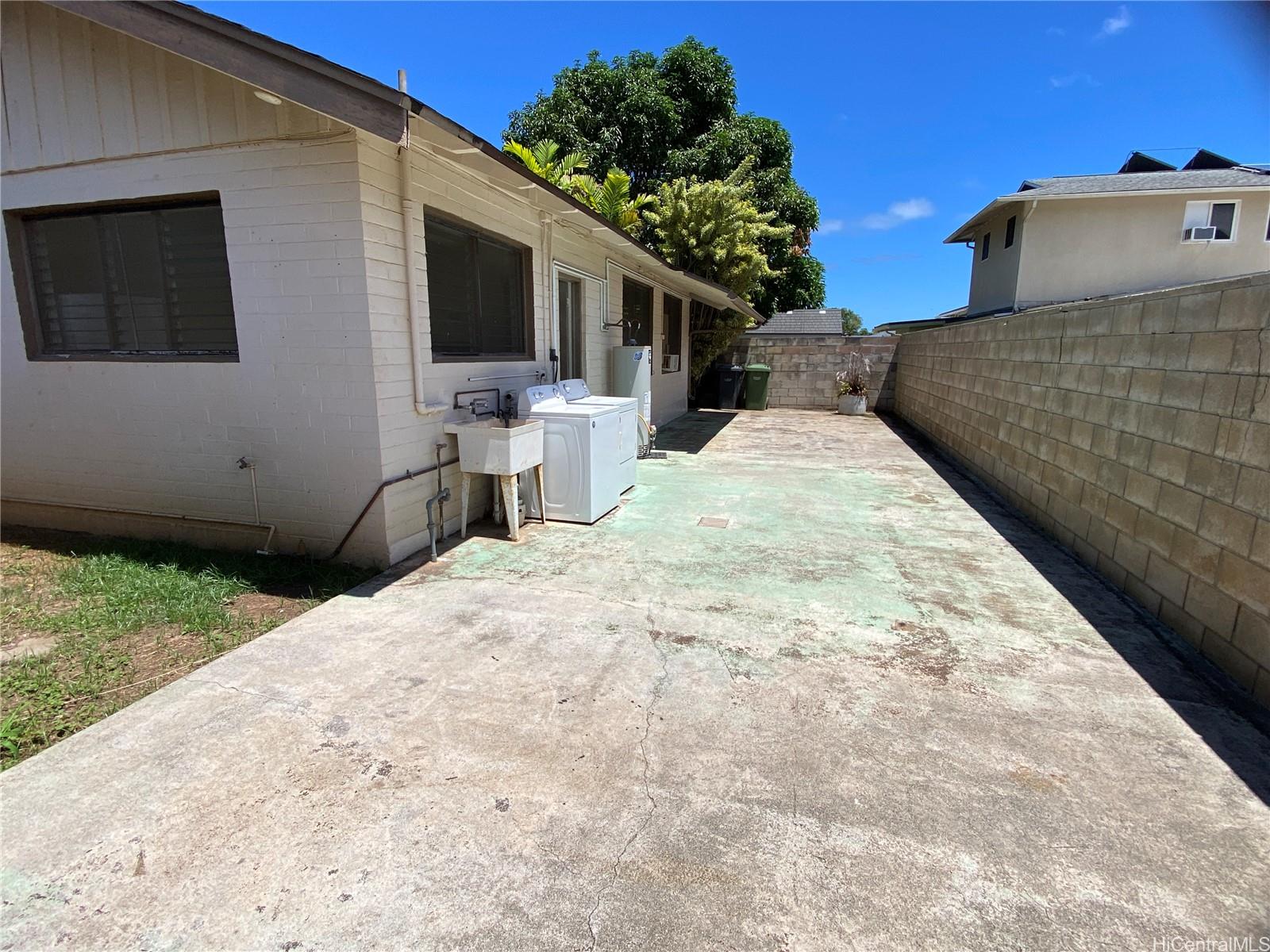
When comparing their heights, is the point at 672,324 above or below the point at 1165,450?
above

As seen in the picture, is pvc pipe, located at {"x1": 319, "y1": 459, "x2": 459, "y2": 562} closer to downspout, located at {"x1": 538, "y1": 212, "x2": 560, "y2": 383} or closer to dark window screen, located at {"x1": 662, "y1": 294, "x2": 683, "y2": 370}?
downspout, located at {"x1": 538, "y1": 212, "x2": 560, "y2": 383}

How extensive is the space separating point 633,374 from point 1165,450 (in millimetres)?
5474

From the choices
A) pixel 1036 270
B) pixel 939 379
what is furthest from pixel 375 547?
pixel 1036 270

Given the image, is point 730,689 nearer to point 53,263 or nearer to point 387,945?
point 387,945

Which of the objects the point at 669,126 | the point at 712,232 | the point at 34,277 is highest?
the point at 669,126

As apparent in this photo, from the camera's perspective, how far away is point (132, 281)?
432cm

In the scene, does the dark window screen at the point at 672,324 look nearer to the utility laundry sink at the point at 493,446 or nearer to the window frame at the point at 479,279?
the window frame at the point at 479,279

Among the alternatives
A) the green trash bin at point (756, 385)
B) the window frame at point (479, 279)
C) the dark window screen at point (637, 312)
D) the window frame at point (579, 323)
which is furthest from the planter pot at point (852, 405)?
the window frame at point (479, 279)

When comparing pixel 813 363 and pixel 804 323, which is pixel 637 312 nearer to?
pixel 813 363

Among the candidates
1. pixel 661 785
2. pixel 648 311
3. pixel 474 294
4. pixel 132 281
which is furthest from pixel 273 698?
pixel 648 311

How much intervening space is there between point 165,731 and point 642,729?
1.81m

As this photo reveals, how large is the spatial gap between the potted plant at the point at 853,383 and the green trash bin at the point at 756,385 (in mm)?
1682

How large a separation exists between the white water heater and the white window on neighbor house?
14445mm

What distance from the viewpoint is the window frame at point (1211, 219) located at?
13.7 meters
